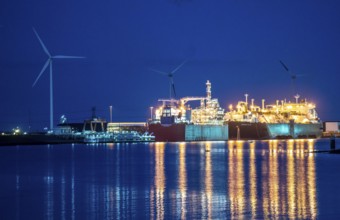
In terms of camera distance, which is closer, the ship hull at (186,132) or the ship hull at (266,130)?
the ship hull at (186,132)

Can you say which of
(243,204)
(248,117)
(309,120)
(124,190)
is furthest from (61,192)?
(309,120)

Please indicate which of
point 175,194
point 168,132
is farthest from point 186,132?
point 175,194

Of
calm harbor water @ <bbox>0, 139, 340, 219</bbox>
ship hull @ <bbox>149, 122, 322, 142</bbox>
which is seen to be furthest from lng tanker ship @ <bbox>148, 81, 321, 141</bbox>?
calm harbor water @ <bbox>0, 139, 340, 219</bbox>

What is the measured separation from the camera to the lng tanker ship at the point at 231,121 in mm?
149125

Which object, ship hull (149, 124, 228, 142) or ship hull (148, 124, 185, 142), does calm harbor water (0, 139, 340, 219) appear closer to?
ship hull (148, 124, 185, 142)

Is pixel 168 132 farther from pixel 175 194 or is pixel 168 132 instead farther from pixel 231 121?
pixel 175 194

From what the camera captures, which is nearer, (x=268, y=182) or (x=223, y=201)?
(x=223, y=201)

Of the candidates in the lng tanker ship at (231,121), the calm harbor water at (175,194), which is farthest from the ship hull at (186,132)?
the calm harbor water at (175,194)

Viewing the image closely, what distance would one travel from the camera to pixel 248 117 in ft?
540

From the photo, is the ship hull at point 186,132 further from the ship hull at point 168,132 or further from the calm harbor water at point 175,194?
the calm harbor water at point 175,194

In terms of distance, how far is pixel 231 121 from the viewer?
15925cm

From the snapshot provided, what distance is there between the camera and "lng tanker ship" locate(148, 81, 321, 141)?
149 m

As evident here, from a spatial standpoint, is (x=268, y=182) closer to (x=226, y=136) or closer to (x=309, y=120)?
(x=226, y=136)

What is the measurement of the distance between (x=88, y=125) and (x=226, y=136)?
4143 cm
